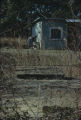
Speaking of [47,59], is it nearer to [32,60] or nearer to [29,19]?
[32,60]

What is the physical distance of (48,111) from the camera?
2.34 metres

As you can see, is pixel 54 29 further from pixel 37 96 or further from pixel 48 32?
pixel 48 32

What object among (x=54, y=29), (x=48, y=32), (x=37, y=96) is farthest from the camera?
(x=48, y=32)

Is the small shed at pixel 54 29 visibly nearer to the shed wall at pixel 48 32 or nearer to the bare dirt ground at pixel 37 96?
the shed wall at pixel 48 32

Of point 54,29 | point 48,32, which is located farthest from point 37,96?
point 48,32

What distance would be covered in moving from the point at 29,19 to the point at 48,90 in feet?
4.12

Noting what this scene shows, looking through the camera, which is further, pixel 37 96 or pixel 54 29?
pixel 37 96

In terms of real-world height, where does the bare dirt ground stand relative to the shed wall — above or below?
below

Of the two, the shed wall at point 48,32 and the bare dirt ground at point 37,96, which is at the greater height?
the shed wall at point 48,32

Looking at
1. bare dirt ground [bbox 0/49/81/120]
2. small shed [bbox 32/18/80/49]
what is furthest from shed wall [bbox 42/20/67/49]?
bare dirt ground [bbox 0/49/81/120]

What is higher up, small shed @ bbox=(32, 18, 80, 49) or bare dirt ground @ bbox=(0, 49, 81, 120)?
small shed @ bbox=(32, 18, 80, 49)

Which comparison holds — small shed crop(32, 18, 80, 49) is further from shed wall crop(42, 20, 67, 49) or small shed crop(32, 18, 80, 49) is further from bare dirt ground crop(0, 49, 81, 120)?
bare dirt ground crop(0, 49, 81, 120)

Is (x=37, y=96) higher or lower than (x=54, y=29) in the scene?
lower

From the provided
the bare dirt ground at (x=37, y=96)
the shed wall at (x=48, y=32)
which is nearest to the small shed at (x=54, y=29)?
the shed wall at (x=48, y=32)
